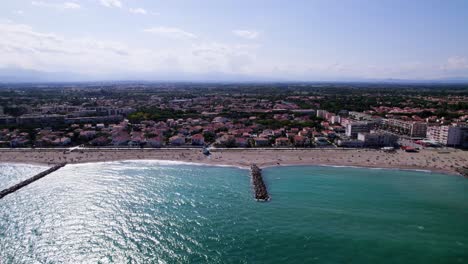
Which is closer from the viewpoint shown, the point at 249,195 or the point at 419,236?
the point at 419,236

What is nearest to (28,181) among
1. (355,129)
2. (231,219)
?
(231,219)

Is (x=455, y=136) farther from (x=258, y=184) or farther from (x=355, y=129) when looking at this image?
(x=258, y=184)

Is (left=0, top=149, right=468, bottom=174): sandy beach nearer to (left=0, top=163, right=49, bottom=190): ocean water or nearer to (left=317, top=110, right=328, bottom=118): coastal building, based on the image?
(left=0, top=163, right=49, bottom=190): ocean water

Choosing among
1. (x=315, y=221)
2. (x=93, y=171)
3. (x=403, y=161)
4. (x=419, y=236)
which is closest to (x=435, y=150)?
(x=403, y=161)

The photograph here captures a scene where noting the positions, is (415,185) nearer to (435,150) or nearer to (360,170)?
(360,170)

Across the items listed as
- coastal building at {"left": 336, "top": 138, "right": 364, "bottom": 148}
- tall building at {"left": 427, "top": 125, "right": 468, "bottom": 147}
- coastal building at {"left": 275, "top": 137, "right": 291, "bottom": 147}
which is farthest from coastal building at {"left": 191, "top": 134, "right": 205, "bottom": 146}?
tall building at {"left": 427, "top": 125, "right": 468, "bottom": 147}

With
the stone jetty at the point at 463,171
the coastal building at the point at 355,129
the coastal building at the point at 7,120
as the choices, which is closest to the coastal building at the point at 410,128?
the coastal building at the point at 355,129
